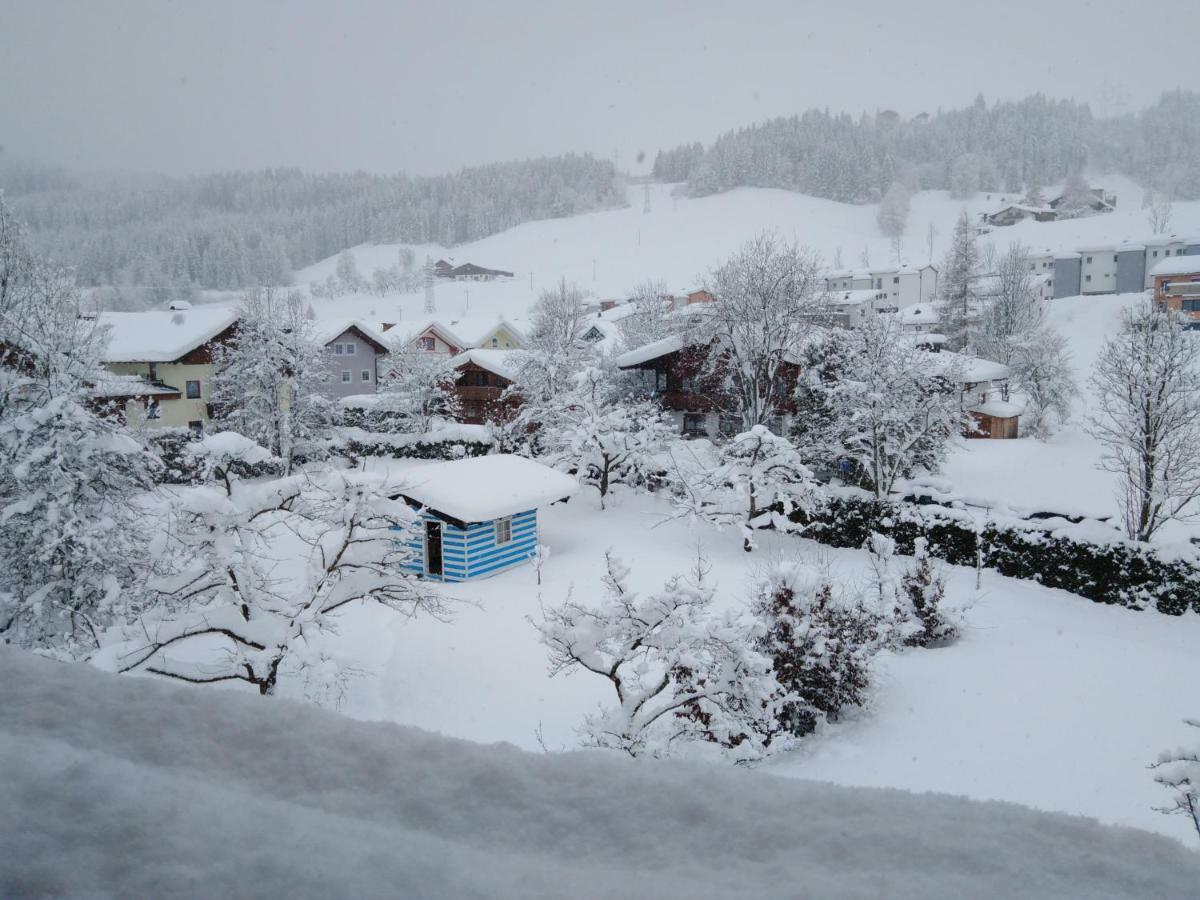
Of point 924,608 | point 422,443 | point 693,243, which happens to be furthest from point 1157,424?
point 693,243

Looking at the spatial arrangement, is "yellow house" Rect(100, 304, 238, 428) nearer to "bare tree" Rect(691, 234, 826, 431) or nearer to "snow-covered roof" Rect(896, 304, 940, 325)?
"bare tree" Rect(691, 234, 826, 431)

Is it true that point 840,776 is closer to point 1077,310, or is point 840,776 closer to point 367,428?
point 367,428

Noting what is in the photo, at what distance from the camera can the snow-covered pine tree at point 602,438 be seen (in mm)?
29953

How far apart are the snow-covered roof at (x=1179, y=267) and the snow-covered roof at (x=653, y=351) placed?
52375mm

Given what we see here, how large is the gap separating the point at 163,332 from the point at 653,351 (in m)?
25.6

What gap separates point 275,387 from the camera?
117ft

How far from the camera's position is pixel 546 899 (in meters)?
1.62

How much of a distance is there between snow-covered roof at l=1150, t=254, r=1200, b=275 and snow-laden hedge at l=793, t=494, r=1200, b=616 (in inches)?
2263

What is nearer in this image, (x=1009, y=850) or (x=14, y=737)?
(x=1009, y=850)

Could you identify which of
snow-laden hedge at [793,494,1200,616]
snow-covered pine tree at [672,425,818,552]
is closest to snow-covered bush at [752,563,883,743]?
snow-laden hedge at [793,494,1200,616]

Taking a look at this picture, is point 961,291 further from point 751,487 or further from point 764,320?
point 751,487

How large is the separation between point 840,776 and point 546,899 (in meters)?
9.98

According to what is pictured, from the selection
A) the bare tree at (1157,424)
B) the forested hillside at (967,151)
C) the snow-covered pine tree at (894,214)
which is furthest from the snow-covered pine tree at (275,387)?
the forested hillside at (967,151)

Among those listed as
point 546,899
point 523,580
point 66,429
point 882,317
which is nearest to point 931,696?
point 523,580
